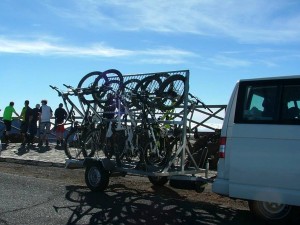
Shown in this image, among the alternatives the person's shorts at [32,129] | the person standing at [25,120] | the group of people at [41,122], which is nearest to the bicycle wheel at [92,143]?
the group of people at [41,122]

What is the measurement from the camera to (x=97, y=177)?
9359 millimetres

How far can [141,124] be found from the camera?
919 centimetres

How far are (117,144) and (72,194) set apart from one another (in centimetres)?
138

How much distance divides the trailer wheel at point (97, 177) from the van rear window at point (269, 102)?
11.5 feet

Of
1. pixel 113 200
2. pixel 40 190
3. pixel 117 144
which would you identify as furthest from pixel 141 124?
pixel 40 190

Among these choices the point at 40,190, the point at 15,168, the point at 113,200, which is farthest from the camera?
the point at 15,168

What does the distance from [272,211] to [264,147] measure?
3.13 feet

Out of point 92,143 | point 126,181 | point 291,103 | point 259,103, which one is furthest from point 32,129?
point 291,103

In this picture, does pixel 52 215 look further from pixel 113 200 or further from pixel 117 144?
pixel 117 144

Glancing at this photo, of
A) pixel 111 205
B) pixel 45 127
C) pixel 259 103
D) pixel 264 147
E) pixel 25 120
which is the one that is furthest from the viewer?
pixel 25 120

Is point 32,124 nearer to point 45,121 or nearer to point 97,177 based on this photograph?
point 45,121

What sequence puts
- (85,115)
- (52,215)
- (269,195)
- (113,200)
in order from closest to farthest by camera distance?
(269,195) < (52,215) < (113,200) < (85,115)

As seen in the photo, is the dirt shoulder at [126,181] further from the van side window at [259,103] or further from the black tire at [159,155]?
the van side window at [259,103]

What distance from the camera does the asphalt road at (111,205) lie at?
274 inches
